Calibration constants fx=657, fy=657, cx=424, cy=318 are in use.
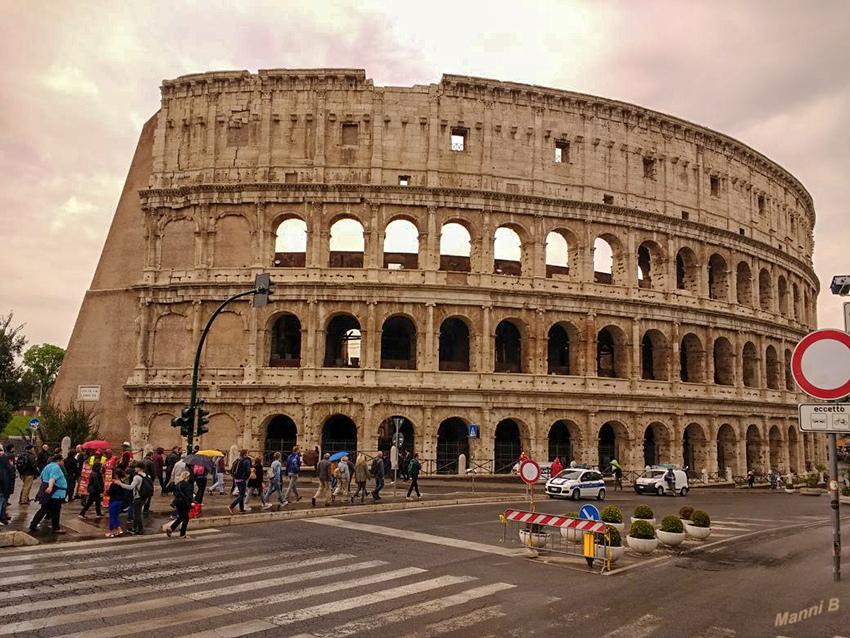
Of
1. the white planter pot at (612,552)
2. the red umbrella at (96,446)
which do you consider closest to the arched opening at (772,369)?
the white planter pot at (612,552)

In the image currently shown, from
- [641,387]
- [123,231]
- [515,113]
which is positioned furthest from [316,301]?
[641,387]

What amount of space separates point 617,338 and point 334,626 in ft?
104

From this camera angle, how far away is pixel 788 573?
11234mm

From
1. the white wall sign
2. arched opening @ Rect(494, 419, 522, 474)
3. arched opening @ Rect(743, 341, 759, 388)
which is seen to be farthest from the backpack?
arched opening @ Rect(743, 341, 759, 388)

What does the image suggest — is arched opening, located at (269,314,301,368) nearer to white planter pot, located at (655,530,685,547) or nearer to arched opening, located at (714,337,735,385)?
white planter pot, located at (655,530,685,547)

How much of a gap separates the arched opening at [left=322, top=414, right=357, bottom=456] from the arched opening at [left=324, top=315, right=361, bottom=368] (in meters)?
3.14

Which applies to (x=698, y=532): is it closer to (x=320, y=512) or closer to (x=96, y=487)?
(x=320, y=512)

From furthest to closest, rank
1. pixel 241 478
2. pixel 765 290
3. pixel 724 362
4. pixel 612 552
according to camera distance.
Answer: pixel 765 290, pixel 724 362, pixel 241 478, pixel 612 552

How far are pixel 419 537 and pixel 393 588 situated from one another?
4956mm

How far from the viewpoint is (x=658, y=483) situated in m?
29.1

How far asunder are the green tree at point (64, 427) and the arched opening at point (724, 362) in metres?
35.3

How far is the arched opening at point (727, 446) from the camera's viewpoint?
130ft

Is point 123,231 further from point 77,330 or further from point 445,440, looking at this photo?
point 445,440

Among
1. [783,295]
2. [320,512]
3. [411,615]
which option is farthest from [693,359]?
[411,615]
